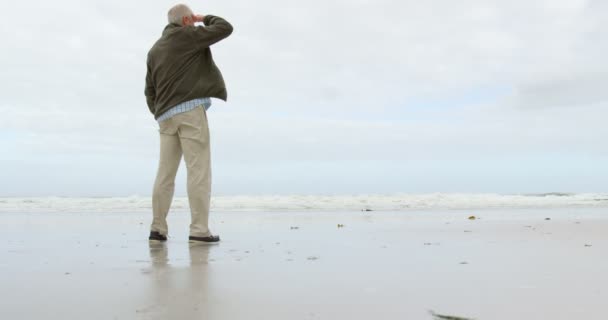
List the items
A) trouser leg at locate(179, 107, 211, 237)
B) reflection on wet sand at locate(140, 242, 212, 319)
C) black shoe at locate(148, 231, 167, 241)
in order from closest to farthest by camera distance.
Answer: reflection on wet sand at locate(140, 242, 212, 319), trouser leg at locate(179, 107, 211, 237), black shoe at locate(148, 231, 167, 241)

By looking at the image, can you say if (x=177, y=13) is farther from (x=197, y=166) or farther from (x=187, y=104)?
(x=197, y=166)

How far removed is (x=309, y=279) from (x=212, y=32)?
8.47 feet

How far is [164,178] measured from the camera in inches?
175

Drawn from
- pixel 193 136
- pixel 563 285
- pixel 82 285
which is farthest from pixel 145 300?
pixel 193 136

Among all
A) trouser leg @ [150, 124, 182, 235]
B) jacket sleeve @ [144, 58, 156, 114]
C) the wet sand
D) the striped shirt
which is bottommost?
the wet sand

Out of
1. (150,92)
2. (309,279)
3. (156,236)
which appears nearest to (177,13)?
(150,92)

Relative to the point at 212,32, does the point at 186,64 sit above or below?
below

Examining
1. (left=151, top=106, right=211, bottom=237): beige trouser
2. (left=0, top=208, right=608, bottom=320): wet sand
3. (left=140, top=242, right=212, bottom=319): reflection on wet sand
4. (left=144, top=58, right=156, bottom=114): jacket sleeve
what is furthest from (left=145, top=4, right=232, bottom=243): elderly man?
(left=140, top=242, right=212, bottom=319): reflection on wet sand

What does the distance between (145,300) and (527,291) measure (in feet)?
4.96

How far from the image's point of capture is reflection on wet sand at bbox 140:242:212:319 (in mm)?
1803

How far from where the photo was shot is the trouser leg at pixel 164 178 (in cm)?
445

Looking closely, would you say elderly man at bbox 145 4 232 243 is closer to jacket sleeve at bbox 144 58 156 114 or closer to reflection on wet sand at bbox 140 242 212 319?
jacket sleeve at bbox 144 58 156 114

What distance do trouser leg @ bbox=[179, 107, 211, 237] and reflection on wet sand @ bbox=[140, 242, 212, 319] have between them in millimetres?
885

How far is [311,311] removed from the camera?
1828 millimetres
